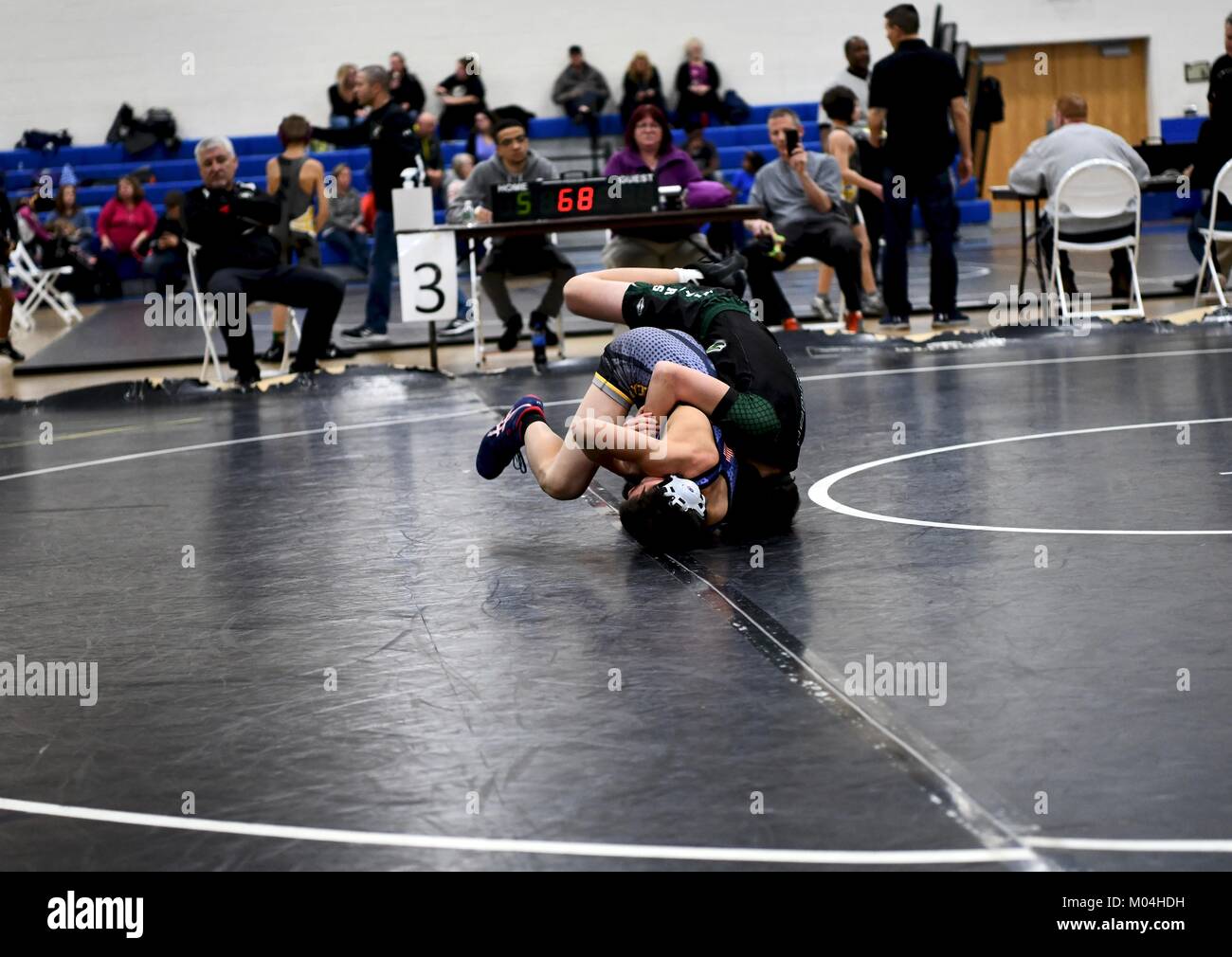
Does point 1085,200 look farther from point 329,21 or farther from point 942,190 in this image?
point 329,21

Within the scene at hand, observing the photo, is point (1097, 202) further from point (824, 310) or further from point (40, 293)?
point (40, 293)

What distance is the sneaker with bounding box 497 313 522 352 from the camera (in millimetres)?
9367

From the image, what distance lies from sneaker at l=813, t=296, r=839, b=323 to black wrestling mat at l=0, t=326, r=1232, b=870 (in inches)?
163

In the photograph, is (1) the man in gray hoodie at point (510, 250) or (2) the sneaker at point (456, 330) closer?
(1) the man in gray hoodie at point (510, 250)

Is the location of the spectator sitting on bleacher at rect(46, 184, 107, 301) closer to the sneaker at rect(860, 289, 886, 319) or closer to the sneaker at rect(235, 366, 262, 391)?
the sneaker at rect(235, 366, 262, 391)

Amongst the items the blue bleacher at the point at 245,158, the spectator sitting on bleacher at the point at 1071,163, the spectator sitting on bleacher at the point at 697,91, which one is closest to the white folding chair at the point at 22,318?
the blue bleacher at the point at 245,158

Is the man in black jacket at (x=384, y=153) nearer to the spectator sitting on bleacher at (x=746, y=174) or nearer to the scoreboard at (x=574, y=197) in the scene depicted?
the scoreboard at (x=574, y=197)

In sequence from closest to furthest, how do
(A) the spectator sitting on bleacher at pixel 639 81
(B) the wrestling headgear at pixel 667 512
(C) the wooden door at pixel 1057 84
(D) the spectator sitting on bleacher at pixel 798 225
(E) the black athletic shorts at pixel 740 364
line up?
(B) the wrestling headgear at pixel 667 512
(E) the black athletic shorts at pixel 740 364
(D) the spectator sitting on bleacher at pixel 798 225
(A) the spectator sitting on bleacher at pixel 639 81
(C) the wooden door at pixel 1057 84

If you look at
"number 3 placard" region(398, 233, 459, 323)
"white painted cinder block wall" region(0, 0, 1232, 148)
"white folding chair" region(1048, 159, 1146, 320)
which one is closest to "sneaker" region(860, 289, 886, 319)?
"white folding chair" region(1048, 159, 1146, 320)

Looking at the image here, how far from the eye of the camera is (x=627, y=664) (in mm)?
3428

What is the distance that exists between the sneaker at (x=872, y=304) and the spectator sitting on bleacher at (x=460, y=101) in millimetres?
9097

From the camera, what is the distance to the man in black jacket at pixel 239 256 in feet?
28.5

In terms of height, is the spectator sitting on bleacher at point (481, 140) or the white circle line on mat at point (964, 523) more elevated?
the spectator sitting on bleacher at point (481, 140)

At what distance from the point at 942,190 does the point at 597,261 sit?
6276 mm
